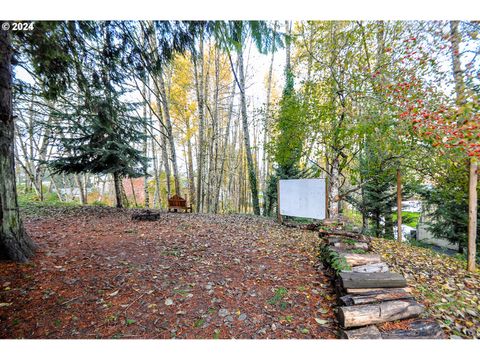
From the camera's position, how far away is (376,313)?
164cm

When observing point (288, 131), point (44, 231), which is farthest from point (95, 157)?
point (288, 131)

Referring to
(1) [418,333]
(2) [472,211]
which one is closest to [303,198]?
(2) [472,211]

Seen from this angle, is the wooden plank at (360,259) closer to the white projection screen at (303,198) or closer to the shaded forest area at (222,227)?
the shaded forest area at (222,227)

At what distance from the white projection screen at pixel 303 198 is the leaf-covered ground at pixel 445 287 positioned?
1.31 metres

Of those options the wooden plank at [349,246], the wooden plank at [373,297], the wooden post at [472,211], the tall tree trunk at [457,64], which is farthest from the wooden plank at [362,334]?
the wooden post at [472,211]

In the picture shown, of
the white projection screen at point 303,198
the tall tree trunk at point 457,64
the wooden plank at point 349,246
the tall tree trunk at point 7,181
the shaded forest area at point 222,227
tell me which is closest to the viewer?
the shaded forest area at point 222,227

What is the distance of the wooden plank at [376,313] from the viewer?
1.60 metres

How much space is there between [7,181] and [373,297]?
3.83m

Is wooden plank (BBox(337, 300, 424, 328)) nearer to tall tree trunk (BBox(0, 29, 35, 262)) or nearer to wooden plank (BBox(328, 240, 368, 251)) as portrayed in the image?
wooden plank (BBox(328, 240, 368, 251))

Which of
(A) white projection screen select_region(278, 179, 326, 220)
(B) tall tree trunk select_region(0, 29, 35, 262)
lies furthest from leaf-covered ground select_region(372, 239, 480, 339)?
(B) tall tree trunk select_region(0, 29, 35, 262)

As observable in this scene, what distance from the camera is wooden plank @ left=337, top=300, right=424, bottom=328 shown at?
63.1 inches

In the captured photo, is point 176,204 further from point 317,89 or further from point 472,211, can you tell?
point 472,211

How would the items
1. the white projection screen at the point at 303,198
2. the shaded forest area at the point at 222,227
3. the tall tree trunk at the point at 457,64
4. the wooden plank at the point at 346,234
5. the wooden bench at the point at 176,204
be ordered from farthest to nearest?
the wooden bench at the point at 176,204 < the white projection screen at the point at 303,198 < the wooden plank at the point at 346,234 < the tall tree trunk at the point at 457,64 < the shaded forest area at the point at 222,227

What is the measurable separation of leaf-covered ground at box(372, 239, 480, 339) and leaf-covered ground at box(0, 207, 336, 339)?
104 centimetres
